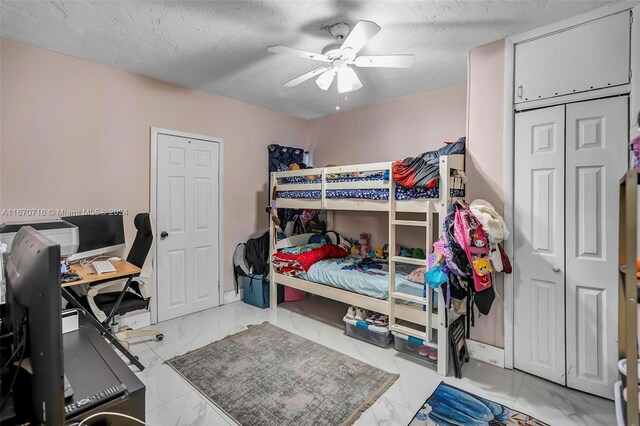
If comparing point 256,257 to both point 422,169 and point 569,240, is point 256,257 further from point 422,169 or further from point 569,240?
point 569,240

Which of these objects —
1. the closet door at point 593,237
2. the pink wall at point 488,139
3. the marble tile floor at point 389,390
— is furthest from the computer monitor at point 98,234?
the closet door at point 593,237

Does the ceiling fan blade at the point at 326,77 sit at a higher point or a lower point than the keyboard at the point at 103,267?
higher

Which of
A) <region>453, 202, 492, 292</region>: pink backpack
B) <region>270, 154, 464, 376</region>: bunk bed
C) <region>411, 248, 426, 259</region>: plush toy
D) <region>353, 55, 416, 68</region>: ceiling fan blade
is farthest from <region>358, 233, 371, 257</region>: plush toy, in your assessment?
<region>353, 55, 416, 68</region>: ceiling fan blade

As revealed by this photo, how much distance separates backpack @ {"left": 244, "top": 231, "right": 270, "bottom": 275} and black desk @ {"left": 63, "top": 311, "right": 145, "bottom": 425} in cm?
271

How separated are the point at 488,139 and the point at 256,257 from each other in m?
2.80

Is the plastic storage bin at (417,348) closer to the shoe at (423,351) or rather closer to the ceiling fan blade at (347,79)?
the shoe at (423,351)

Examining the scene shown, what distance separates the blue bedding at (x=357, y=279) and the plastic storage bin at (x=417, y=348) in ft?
1.17

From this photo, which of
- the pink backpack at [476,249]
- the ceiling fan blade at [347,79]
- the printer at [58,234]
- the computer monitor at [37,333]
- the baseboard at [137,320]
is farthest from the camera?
the baseboard at [137,320]

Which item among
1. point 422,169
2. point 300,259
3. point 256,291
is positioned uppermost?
point 422,169

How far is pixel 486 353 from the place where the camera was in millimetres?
2443

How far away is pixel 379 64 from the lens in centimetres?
212

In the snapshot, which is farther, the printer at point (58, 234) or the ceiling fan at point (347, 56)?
the ceiling fan at point (347, 56)

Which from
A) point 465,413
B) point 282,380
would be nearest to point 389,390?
point 465,413

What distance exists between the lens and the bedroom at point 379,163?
1.97m
